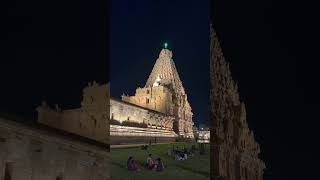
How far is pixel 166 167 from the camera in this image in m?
6.35

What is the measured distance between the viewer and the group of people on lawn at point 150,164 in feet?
20.5

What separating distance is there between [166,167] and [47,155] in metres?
2.10

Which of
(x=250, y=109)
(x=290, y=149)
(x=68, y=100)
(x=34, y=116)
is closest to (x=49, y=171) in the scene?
(x=34, y=116)

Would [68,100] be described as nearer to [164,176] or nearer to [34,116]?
[34,116]

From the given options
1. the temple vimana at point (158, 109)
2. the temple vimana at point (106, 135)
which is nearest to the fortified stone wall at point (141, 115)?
the temple vimana at point (158, 109)

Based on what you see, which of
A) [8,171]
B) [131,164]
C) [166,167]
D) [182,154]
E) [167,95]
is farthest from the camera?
[167,95]

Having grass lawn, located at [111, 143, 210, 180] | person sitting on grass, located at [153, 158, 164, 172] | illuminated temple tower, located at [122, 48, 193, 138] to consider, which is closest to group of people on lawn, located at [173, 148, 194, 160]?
grass lawn, located at [111, 143, 210, 180]

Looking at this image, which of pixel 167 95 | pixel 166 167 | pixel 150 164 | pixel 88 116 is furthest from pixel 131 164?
pixel 167 95

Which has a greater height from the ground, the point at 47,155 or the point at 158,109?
the point at 158,109

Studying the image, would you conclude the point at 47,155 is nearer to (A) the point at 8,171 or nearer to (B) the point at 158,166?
(A) the point at 8,171

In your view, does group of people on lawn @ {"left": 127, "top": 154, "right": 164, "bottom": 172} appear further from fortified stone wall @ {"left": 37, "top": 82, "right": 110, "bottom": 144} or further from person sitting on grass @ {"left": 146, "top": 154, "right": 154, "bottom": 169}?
fortified stone wall @ {"left": 37, "top": 82, "right": 110, "bottom": 144}

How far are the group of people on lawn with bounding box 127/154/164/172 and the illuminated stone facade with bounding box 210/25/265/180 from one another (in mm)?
983

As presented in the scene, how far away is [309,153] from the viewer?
6656 millimetres

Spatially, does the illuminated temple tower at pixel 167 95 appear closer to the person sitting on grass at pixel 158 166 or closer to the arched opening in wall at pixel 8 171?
the person sitting on grass at pixel 158 166
